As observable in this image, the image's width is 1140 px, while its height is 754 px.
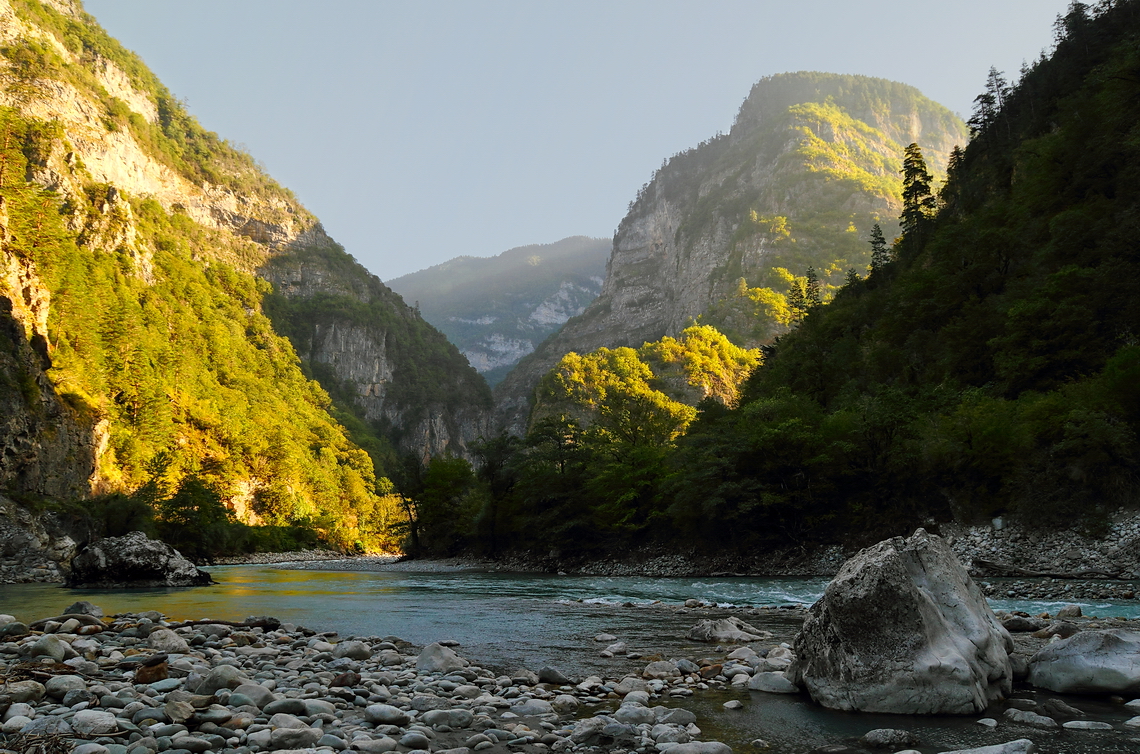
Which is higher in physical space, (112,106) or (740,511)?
(112,106)

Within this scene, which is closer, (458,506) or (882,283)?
(882,283)

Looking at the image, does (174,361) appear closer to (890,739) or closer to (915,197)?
(915,197)

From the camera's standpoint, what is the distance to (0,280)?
54844 millimetres

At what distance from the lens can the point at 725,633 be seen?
1249 centimetres

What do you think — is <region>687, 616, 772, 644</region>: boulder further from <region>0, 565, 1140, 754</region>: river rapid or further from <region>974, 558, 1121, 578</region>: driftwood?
<region>974, 558, 1121, 578</region>: driftwood

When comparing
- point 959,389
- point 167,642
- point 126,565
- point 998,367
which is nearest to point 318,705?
point 167,642

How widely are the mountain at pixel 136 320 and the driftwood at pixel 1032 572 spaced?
55.2 metres

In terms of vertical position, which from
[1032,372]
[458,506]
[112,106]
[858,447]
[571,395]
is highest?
[112,106]

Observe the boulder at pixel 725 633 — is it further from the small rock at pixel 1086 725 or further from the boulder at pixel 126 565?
the boulder at pixel 126 565

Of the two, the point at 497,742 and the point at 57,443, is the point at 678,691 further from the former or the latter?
the point at 57,443

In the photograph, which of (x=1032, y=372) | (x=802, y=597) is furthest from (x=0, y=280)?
(x=1032, y=372)

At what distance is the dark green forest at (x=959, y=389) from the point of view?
91.1ft

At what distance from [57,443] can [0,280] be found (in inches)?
608

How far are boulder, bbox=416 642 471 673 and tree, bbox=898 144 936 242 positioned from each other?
57826mm
